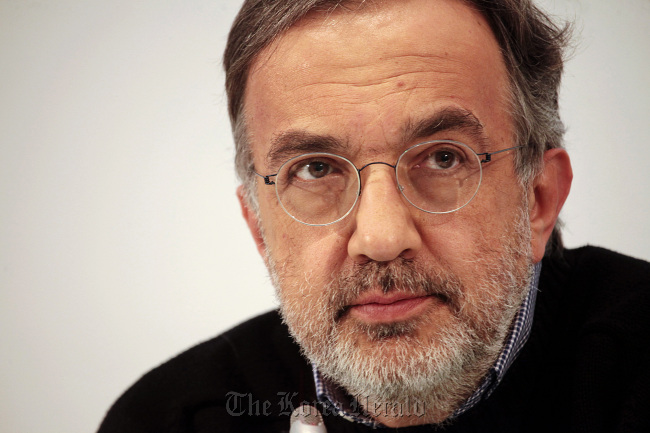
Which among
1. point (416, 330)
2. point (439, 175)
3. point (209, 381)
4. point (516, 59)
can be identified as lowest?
point (209, 381)

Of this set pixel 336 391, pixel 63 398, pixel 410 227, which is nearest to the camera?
pixel 410 227

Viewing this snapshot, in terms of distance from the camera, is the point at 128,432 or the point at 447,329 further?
the point at 128,432

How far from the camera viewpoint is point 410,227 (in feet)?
4.83

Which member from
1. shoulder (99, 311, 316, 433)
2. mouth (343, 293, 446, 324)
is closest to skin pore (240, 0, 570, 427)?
mouth (343, 293, 446, 324)

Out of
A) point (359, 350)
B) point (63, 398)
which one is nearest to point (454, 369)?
point (359, 350)

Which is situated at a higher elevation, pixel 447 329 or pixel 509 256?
pixel 509 256

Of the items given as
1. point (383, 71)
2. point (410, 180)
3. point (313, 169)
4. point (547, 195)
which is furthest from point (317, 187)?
point (547, 195)

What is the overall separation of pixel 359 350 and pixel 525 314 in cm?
59

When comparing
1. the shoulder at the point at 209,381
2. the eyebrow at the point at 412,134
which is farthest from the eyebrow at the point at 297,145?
the shoulder at the point at 209,381

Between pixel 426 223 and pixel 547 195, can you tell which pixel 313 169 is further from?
pixel 547 195

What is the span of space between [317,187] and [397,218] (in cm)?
32

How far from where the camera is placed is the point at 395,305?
4.91 feet

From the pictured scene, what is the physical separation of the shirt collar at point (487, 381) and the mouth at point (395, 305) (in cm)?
39

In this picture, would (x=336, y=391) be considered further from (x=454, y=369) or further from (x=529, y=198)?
(x=529, y=198)
